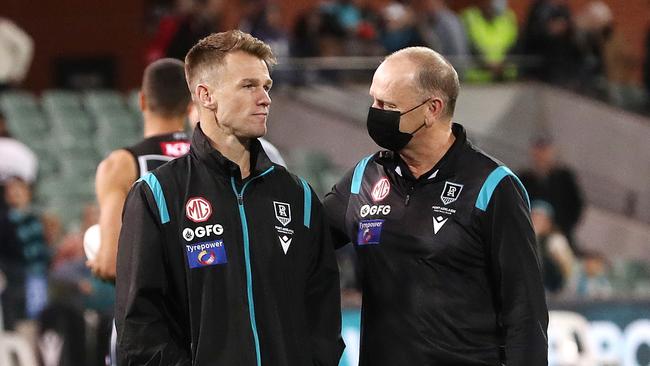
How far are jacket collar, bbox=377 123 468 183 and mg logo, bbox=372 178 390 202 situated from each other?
0.19ft

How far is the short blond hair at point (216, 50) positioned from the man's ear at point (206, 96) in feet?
0.09

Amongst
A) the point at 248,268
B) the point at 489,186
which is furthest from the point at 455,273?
the point at 248,268

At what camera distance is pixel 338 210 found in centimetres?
518

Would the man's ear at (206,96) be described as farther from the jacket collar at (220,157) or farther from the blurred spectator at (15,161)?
the blurred spectator at (15,161)

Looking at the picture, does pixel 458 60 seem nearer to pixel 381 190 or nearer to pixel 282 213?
pixel 381 190

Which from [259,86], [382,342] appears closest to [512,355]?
[382,342]

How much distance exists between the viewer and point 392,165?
510cm

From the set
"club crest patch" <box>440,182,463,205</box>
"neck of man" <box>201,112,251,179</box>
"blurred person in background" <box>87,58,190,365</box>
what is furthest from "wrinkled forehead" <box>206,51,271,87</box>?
"blurred person in background" <box>87,58,190,365</box>

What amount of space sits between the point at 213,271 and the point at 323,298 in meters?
0.44

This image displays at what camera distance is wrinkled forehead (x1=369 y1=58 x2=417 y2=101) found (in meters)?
4.96

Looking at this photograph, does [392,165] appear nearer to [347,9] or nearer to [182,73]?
[182,73]

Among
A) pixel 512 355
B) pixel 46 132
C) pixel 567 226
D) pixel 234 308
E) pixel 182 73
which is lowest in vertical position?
pixel 567 226

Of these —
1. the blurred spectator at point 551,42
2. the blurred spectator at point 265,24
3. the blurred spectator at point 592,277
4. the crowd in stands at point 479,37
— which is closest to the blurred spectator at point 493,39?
the crowd in stands at point 479,37

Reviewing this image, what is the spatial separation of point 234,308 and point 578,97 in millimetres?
13239
